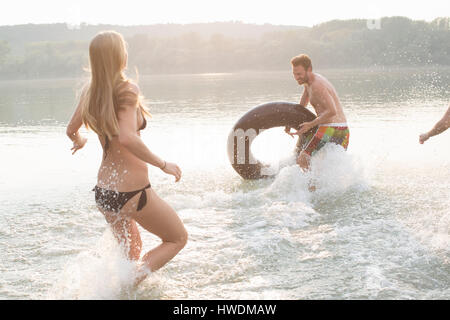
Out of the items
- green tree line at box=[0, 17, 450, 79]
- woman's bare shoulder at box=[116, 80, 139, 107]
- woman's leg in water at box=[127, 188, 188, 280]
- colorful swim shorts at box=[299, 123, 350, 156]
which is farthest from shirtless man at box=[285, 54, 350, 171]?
green tree line at box=[0, 17, 450, 79]

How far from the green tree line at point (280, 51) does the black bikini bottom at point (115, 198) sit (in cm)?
6220

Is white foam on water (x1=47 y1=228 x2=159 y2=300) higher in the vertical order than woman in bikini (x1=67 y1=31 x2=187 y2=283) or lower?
lower

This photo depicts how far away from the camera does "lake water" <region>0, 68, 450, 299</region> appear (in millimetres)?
3863

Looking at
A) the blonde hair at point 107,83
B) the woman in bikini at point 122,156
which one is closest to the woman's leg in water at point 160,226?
the woman in bikini at point 122,156

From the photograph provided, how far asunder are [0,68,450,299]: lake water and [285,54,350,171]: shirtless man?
0.17 m

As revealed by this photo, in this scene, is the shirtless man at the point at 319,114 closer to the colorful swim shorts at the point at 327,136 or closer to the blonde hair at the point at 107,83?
the colorful swim shorts at the point at 327,136

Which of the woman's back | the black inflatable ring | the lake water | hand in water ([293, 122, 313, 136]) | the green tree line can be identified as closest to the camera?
the woman's back

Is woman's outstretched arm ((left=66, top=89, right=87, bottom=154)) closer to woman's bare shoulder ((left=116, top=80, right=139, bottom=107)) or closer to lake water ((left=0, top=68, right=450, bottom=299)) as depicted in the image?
woman's bare shoulder ((left=116, top=80, right=139, bottom=107))

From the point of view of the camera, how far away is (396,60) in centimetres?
6438

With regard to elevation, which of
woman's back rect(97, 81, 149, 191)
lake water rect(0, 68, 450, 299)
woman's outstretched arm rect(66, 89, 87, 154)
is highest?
woman's outstretched arm rect(66, 89, 87, 154)

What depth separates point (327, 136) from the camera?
265 inches

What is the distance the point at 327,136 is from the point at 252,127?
1.20 m
